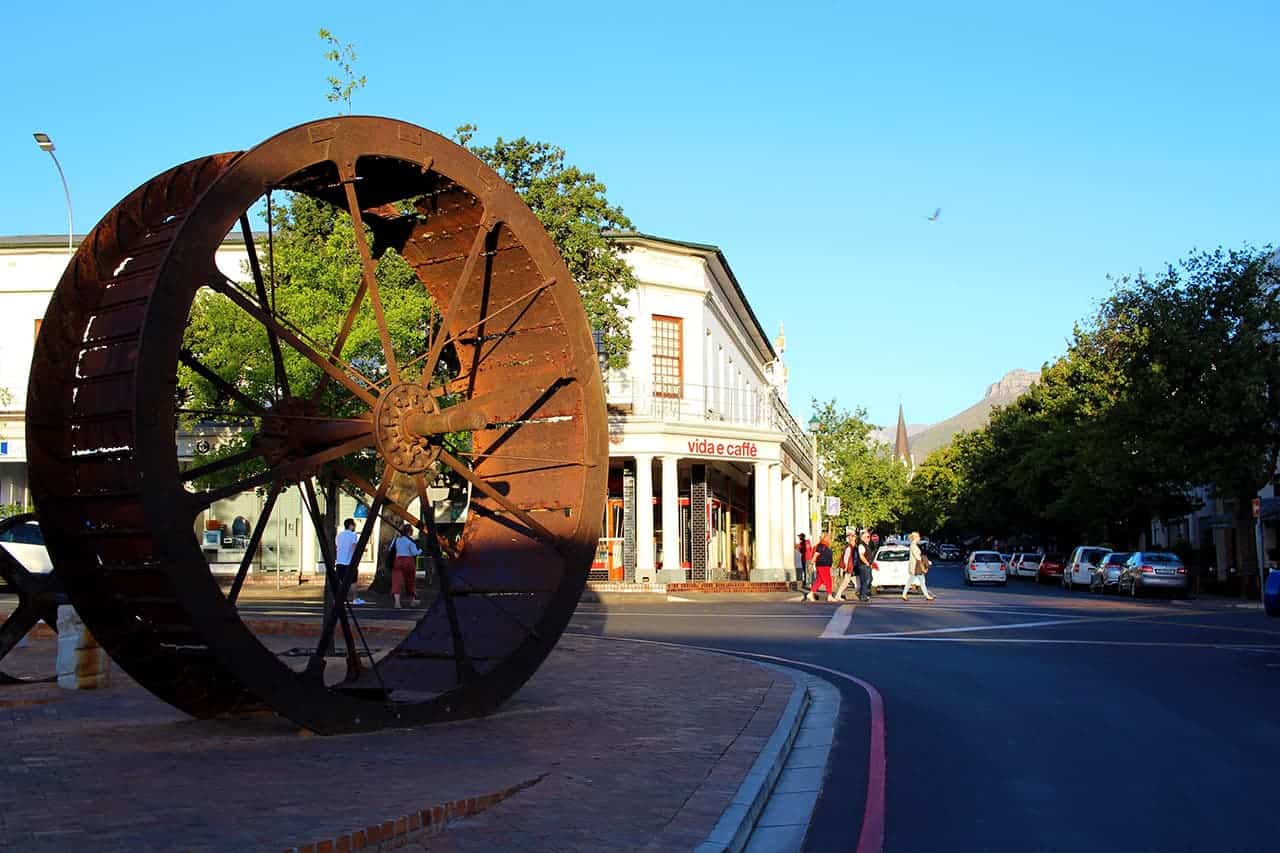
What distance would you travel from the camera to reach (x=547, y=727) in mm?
10367

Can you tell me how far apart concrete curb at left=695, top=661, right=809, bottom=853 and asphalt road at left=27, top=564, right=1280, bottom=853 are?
37 cm

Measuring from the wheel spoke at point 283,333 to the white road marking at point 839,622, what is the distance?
13067 mm

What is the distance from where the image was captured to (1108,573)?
46.8 m

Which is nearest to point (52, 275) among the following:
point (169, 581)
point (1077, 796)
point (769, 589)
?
point (769, 589)

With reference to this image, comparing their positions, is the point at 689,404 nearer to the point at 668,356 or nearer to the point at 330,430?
the point at 668,356

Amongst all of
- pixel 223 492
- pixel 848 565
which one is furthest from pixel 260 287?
pixel 848 565

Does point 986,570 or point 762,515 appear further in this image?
point 986,570

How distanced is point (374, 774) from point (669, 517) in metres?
34.1

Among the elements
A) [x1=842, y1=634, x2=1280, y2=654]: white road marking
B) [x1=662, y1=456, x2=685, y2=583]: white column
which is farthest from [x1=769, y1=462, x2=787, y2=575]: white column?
[x1=842, y1=634, x2=1280, y2=654]: white road marking

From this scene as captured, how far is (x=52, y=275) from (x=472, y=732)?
126ft

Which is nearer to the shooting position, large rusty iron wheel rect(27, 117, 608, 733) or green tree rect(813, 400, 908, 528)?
large rusty iron wheel rect(27, 117, 608, 733)

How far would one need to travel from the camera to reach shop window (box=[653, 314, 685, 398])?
4459 centimetres

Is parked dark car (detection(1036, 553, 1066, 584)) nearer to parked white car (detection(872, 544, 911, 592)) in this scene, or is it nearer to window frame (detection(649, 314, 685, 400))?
parked white car (detection(872, 544, 911, 592))

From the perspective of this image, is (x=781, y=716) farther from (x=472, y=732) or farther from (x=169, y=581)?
(x=169, y=581)
